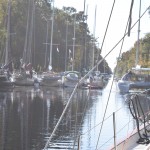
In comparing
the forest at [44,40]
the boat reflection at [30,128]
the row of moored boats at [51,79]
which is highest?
the forest at [44,40]

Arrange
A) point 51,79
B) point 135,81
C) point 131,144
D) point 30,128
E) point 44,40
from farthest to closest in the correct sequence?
point 44,40
point 51,79
point 135,81
point 30,128
point 131,144

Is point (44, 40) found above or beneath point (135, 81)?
above

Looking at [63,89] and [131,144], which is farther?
[63,89]

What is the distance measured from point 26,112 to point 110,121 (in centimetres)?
657

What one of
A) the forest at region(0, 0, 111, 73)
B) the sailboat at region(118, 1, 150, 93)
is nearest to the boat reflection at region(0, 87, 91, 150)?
the sailboat at region(118, 1, 150, 93)

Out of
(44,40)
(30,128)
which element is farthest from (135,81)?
(44,40)

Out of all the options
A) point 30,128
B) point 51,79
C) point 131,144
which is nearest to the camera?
point 131,144

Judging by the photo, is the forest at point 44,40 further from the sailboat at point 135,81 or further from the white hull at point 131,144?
the white hull at point 131,144

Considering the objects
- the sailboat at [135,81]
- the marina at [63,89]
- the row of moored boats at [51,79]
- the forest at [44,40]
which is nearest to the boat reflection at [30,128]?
the marina at [63,89]

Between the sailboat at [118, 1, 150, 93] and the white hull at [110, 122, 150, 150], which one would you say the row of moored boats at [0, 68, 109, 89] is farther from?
the white hull at [110, 122, 150, 150]

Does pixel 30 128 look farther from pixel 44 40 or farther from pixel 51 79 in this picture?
pixel 44 40

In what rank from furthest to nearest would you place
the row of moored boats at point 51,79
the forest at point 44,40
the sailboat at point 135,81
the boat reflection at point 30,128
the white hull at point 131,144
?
the forest at point 44,40 < the row of moored boats at point 51,79 < the sailboat at point 135,81 < the boat reflection at point 30,128 < the white hull at point 131,144

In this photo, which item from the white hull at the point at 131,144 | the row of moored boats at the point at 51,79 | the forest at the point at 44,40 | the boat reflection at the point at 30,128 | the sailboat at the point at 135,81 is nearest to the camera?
the white hull at the point at 131,144

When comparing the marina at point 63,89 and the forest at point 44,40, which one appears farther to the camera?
the forest at point 44,40
